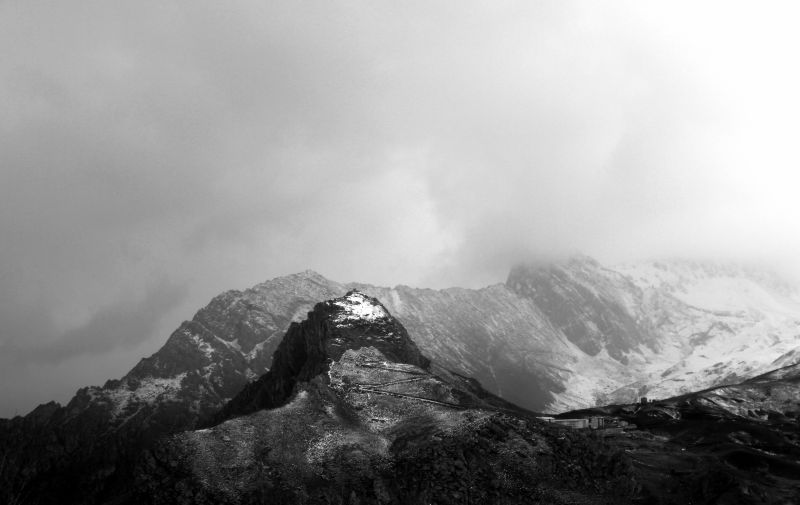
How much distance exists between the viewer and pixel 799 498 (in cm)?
14138

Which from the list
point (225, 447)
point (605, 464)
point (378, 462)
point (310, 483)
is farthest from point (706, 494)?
point (225, 447)

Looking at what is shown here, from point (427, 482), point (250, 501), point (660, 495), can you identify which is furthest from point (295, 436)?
point (660, 495)

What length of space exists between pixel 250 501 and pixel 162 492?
17465 mm

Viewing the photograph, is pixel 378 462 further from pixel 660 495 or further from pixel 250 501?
pixel 660 495

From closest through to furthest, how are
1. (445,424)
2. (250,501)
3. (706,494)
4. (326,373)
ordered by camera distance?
1. (250,501)
2. (706,494)
3. (445,424)
4. (326,373)

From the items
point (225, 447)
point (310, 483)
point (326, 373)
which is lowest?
point (310, 483)

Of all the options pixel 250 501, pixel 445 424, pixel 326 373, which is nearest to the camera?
pixel 250 501

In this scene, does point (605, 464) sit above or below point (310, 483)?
below

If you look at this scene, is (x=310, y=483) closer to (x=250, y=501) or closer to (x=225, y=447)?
(x=250, y=501)

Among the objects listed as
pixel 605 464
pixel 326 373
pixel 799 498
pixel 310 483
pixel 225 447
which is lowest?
pixel 799 498

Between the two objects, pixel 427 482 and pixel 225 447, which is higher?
pixel 225 447

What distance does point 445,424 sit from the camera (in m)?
154

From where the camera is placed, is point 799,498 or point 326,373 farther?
point 326,373

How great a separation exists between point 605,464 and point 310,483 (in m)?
61.7
